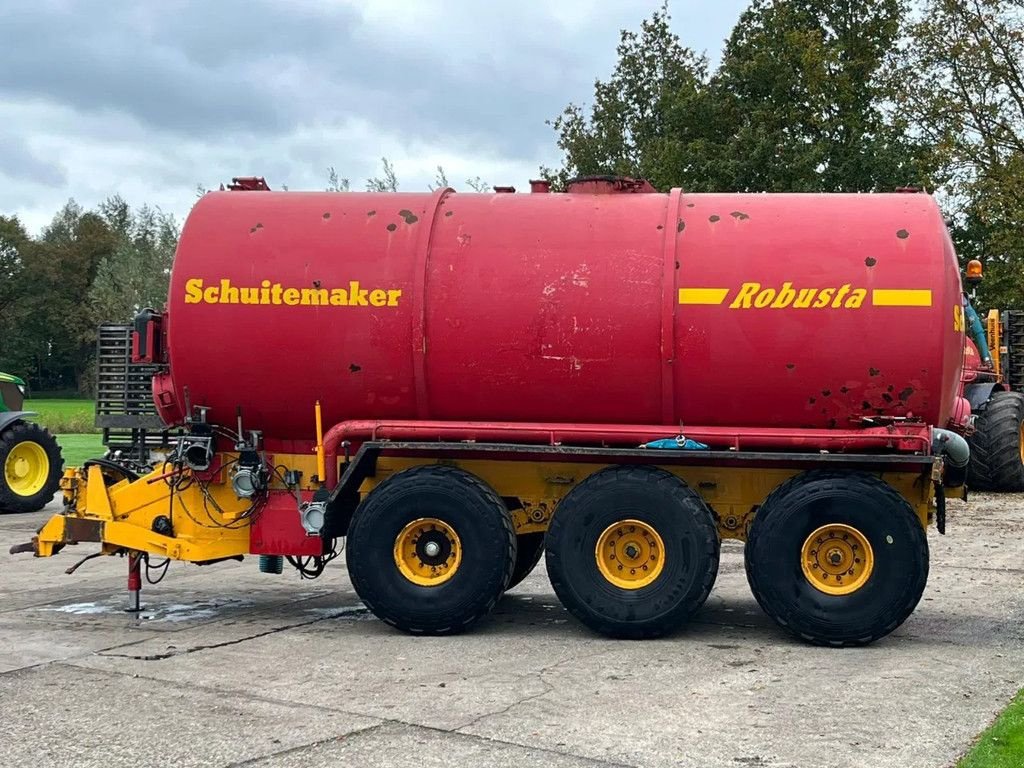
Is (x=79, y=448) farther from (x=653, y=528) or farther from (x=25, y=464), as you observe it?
(x=653, y=528)

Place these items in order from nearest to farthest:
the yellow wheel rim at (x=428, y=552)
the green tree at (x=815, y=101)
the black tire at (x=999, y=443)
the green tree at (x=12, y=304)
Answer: the yellow wheel rim at (x=428, y=552) → the black tire at (x=999, y=443) → the green tree at (x=815, y=101) → the green tree at (x=12, y=304)

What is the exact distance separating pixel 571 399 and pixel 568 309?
0.63 metres

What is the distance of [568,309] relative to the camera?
8.57 m

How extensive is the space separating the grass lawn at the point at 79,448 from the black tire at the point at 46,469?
25.5 ft

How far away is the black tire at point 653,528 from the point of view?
27.2ft

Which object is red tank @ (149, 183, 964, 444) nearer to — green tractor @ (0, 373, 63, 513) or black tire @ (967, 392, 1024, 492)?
green tractor @ (0, 373, 63, 513)

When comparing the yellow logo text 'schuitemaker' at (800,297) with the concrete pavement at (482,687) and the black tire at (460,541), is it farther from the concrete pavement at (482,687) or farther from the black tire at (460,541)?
the concrete pavement at (482,687)

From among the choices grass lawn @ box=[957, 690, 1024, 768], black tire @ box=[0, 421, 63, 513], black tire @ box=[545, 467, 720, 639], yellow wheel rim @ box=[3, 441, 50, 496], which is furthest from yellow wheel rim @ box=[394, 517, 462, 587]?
yellow wheel rim @ box=[3, 441, 50, 496]

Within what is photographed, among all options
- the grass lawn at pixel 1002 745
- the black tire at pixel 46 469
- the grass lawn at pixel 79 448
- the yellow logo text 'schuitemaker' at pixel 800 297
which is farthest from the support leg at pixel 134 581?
the grass lawn at pixel 79 448

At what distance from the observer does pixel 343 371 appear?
885cm

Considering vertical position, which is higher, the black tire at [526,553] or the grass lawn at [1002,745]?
the black tire at [526,553]

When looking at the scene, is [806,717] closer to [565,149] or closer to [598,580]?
[598,580]

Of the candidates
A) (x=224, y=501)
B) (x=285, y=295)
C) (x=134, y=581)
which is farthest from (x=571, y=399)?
(x=134, y=581)

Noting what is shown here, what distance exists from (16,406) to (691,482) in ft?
41.2
